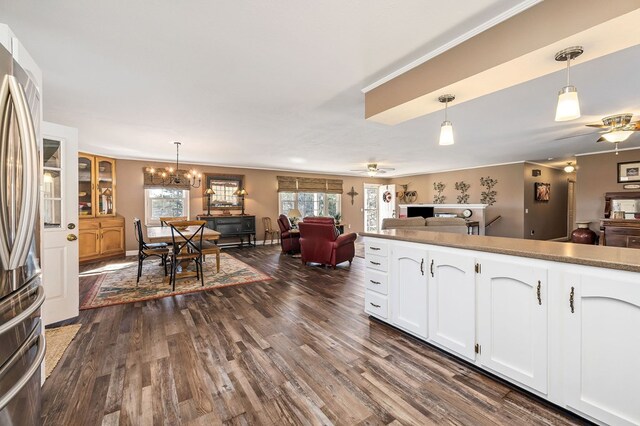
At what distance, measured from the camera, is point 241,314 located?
307 cm

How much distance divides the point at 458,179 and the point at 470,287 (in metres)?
7.95

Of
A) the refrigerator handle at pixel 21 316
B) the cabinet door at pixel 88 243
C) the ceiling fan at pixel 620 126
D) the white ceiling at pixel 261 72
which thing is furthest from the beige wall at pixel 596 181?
the cabinet door at pixel 88 243

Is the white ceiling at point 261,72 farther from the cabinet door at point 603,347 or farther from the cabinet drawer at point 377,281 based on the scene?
the cabinet drawer at point 377,281

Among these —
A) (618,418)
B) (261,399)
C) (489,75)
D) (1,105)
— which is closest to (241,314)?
(261,399)

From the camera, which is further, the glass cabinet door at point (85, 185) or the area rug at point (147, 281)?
the glass cabinet door at point (85, 185)

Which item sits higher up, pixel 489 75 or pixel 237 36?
pixel 237 36

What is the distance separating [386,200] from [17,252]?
10.7 meters

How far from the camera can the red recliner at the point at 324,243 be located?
17.0 feet

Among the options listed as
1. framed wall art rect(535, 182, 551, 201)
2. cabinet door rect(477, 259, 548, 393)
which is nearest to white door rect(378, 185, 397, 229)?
framed wall art rect(535, 182, 551, 201)

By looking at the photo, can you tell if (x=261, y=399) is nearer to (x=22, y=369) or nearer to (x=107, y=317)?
(x=22, y=369)

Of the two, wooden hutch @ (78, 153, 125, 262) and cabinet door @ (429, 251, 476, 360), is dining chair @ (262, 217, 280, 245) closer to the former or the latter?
wooden hutch @ (78, 153, 125, 262)

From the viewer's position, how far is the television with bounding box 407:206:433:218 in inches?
367

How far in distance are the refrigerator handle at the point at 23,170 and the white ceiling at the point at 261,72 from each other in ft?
3.18

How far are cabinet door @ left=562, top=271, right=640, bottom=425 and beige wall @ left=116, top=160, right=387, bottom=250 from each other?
25.2ft
